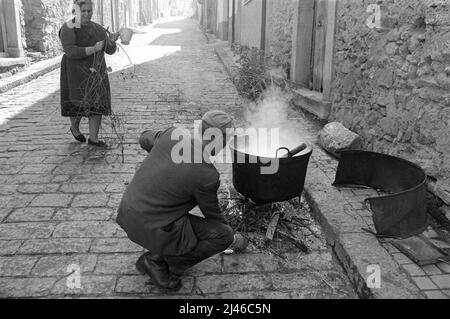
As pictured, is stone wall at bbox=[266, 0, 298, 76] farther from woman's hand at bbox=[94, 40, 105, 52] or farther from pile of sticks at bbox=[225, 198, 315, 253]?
pile of sticks at bbox=[225, 198, 315, 253]

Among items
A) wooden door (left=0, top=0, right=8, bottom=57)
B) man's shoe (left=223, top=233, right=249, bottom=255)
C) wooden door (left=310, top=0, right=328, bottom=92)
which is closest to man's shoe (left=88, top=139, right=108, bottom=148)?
man's shoe (left=223, top=233, right=249, bottom=255)

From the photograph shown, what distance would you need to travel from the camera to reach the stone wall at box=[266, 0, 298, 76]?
32.1ft

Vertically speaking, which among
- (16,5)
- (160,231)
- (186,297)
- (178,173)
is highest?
(16,5)

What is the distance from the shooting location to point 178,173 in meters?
3.05

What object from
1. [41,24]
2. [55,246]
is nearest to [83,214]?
[55,246]

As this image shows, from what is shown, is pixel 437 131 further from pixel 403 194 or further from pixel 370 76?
pixel 370 76

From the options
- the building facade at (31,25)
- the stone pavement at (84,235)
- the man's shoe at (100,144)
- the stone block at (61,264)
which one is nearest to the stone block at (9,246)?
the stone pavement at (84,235)

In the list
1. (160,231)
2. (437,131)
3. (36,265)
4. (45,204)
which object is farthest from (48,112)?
(437,131)

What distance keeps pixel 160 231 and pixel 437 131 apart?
273 cm

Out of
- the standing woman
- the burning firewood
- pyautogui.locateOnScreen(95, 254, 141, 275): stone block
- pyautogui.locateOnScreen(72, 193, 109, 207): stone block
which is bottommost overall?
pyautogui.locateOnScreen(95, 254, 141, 275): stone block

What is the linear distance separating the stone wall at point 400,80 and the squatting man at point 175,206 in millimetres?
2121

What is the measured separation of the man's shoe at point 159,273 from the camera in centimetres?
336

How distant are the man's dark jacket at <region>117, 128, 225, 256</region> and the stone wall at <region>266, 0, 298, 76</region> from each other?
6.87m

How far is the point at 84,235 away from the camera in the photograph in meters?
4.14
